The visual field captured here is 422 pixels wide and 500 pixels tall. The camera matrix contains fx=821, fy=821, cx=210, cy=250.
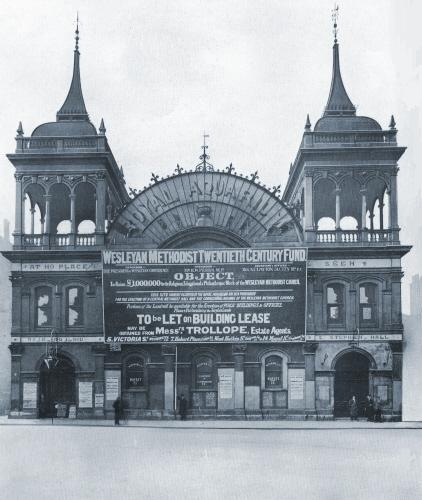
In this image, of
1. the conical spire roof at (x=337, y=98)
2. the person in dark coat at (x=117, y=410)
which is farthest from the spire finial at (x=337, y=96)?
the person in dark coat at (x=117, y=410)

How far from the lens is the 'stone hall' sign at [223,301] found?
37.1 meters

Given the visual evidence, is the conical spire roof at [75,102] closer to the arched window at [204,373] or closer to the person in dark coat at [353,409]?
the arched window at [204,373]

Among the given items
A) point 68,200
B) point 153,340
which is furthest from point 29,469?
point 68,200

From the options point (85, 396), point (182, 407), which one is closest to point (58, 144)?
point (85, 396)

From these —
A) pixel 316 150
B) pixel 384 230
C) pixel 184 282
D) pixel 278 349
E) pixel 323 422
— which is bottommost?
pixel 323 422

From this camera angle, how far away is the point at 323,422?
3559cm

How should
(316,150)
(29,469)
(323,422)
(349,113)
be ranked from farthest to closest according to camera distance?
(349,113) < (316,150) < (323,422) < (29,469)

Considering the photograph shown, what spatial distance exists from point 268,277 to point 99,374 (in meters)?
8.83

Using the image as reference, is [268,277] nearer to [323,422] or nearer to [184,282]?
[184,282]

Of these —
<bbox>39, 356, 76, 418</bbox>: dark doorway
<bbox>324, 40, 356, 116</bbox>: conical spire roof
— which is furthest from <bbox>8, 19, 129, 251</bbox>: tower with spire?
<bbox>324, 40, 356, 116</bbox>: conical spire roof

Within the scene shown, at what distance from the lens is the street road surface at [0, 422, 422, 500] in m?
15.4

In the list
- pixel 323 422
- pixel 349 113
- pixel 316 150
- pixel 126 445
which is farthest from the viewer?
pixel 349 113

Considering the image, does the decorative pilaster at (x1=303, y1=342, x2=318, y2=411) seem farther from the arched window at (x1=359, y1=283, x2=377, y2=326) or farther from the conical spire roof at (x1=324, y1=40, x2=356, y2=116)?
the conical spire roof at (x1=324, y1=40, x2=356, y2=116)

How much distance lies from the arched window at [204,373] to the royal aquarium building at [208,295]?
6 cm
